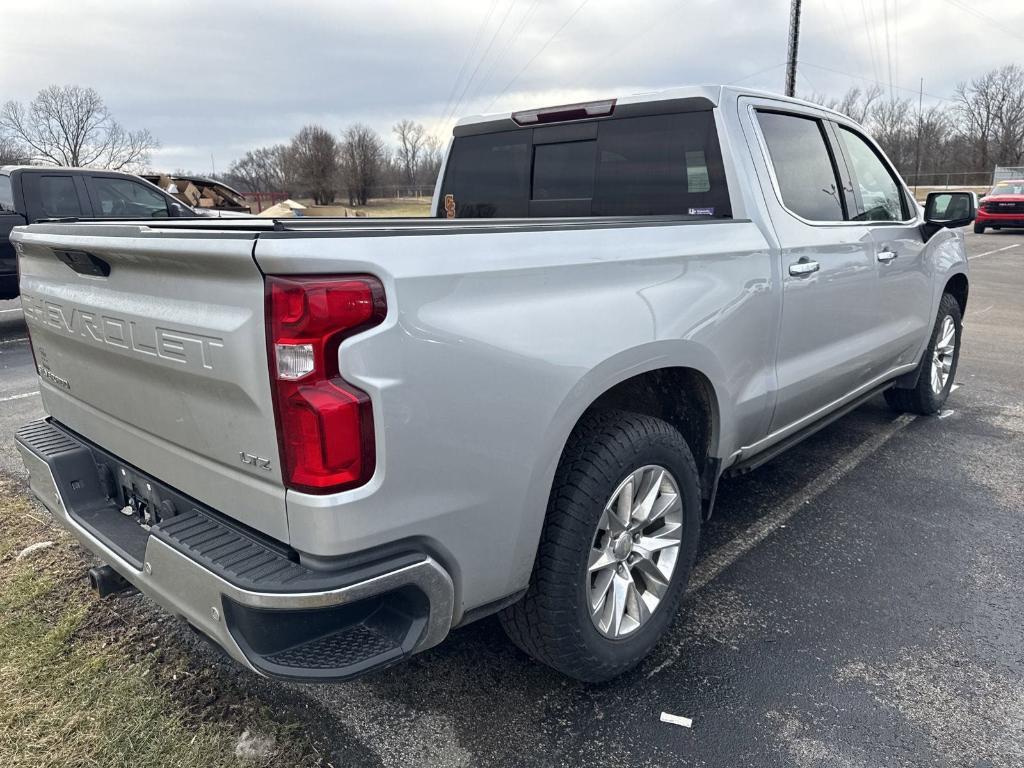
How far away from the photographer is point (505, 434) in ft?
6.45

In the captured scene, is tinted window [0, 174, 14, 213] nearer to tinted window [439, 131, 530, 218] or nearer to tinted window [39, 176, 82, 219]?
tinted window [39, 176, 82, 219]

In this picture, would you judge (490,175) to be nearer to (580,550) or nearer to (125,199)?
(580,550)

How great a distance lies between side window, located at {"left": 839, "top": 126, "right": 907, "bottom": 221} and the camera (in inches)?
157

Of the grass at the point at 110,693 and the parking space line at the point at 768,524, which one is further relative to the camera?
the parking space line at the point at 768,524

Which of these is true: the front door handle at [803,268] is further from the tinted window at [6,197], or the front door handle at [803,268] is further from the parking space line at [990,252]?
the parking space line at [990,252]

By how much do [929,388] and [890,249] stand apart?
5.65 feet

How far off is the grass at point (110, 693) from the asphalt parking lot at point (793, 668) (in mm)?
169

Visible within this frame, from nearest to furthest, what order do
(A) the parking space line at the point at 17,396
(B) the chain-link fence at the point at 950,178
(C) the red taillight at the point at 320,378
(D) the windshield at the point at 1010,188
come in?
(C) the red taillight at the point at 320,378 < (A) the parking space line at the point at 17,396 < (D) the windshield at the point at 1010,188 < (B) the chain-link fence at the point at 950,178

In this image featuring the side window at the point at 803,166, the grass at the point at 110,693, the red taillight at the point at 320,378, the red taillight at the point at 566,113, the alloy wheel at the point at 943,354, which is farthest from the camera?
the alloy wheel at the point at 943,354

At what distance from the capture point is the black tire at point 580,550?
223 cm

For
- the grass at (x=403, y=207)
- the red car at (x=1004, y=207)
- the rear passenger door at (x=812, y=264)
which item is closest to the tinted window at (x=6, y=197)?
the rear passenger door at (x=812, y=264)

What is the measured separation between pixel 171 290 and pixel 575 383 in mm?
1104

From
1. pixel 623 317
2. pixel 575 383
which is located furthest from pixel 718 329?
pixel 575 383

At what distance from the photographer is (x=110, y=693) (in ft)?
8.07
